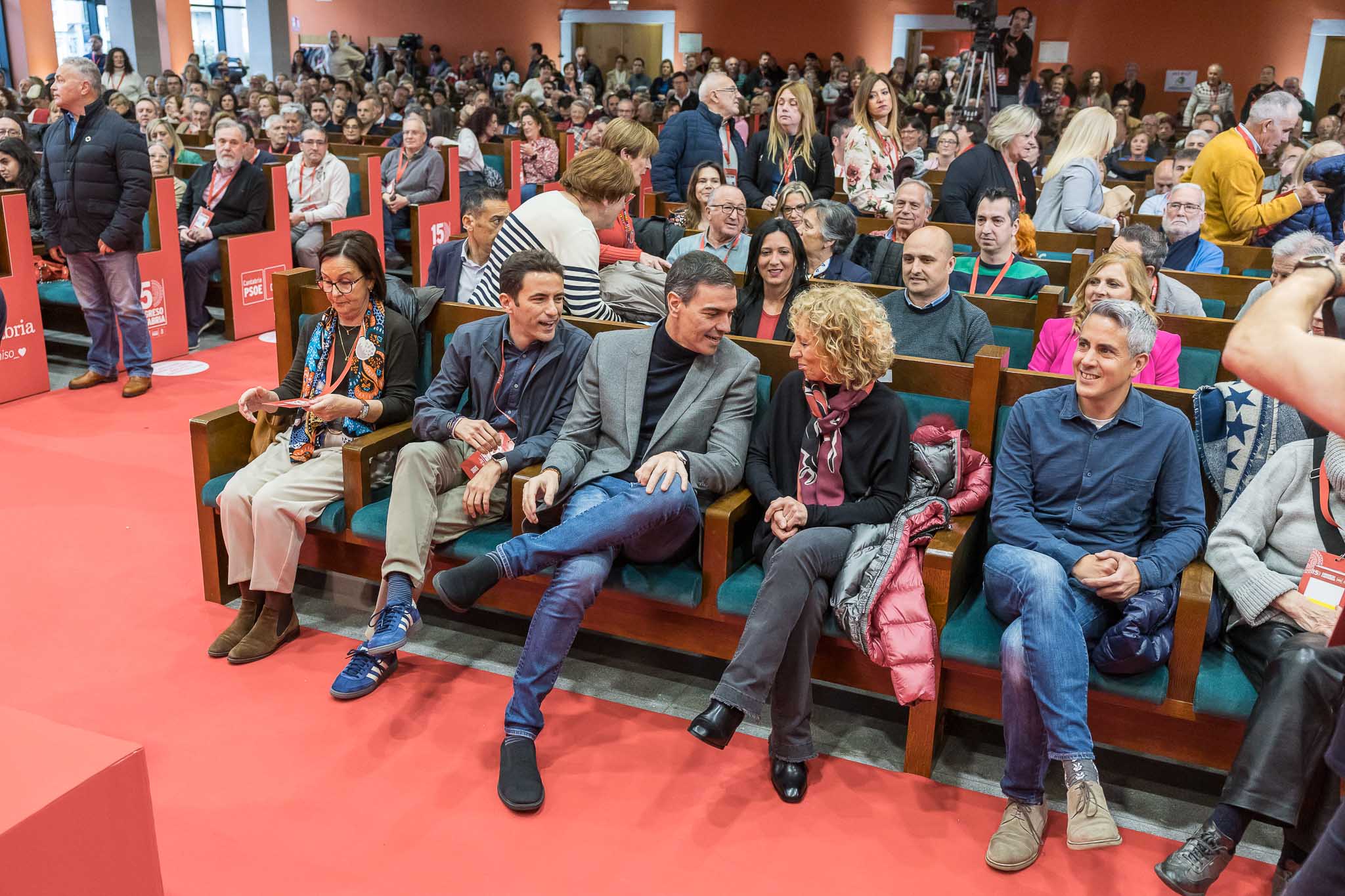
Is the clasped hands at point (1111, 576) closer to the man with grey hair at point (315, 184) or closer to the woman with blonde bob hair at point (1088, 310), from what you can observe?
the woman with blonde bob hair at point (1088, 310)

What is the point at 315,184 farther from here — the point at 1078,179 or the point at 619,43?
the point at 619,43

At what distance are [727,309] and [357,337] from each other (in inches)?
41.6

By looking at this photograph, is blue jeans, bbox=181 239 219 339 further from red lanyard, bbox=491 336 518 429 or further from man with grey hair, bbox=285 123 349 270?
red lanyard, bbox=491 336 518 429

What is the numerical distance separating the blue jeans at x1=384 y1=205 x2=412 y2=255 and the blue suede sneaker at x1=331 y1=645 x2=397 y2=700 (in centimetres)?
485

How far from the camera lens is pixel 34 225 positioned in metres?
6.31

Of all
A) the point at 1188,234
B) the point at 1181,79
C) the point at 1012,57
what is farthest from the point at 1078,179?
the point at 1181,79

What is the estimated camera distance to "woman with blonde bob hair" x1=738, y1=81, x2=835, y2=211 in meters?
4.96

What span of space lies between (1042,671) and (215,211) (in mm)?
5242

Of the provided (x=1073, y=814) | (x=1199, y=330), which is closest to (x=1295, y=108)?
(x=1199, y=330)

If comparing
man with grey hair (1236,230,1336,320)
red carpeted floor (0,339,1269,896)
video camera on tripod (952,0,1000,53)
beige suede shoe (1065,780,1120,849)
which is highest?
video camera on tripod (952,0,1000,53)

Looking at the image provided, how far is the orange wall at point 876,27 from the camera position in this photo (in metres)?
13.5

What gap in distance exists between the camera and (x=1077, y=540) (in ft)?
8.18

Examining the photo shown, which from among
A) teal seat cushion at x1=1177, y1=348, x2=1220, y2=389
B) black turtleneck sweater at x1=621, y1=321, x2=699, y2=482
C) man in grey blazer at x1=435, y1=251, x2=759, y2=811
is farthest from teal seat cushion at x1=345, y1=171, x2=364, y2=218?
teal seat cushion at x1=1177, y1=348, x2=1220, y2=389

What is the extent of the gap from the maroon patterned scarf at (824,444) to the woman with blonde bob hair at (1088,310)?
73 cm
